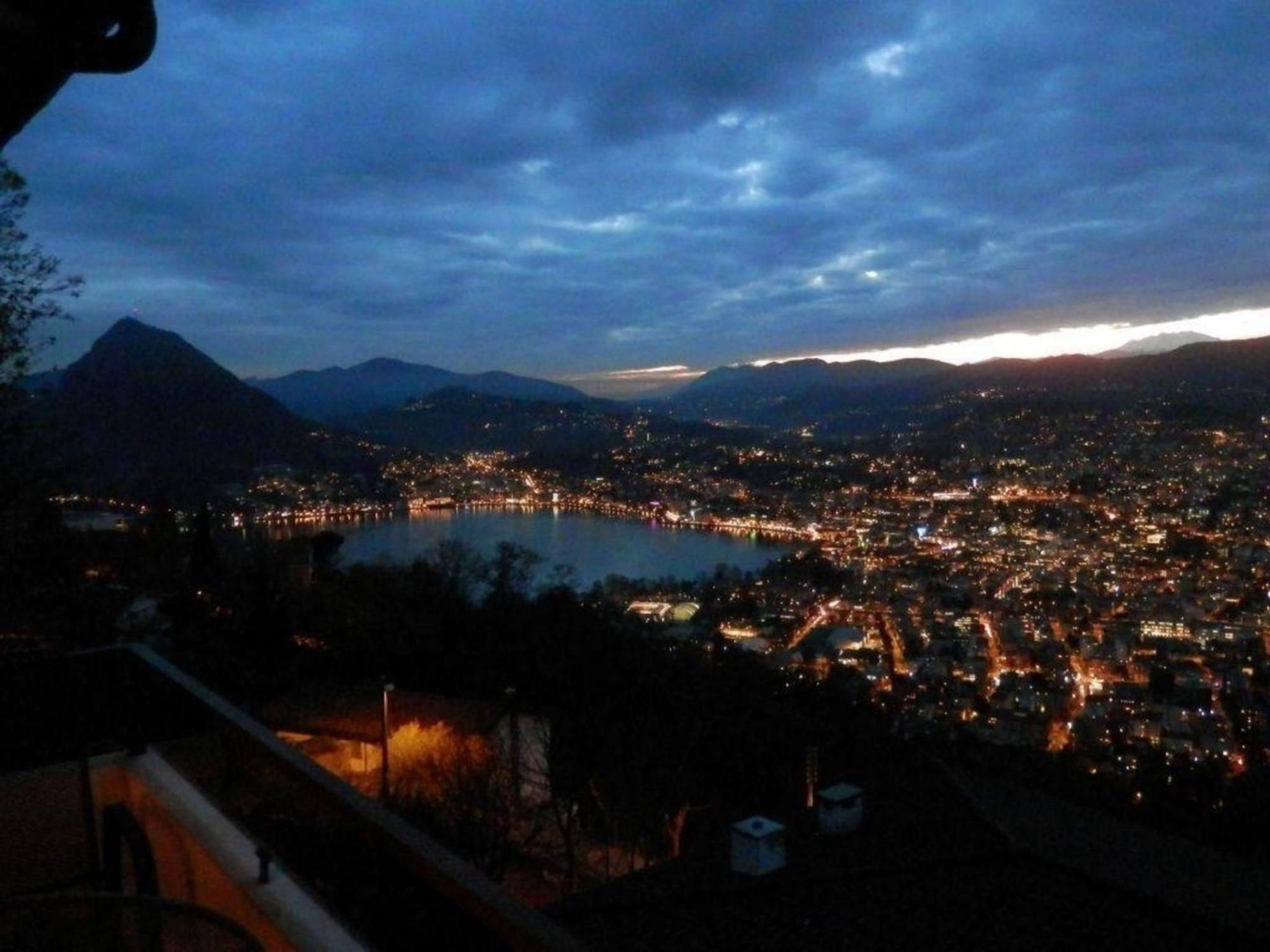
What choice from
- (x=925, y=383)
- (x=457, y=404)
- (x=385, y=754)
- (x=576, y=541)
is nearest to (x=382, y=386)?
(x=457, y=404)

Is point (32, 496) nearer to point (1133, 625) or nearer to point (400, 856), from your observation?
point (400, 856)

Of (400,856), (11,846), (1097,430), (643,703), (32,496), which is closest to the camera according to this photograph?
(400,856)

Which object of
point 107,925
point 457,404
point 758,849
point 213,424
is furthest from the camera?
point 457,404

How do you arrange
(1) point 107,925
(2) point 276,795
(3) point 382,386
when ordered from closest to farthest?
(1) point 107,925 → (2) point 276,795 → (3) point 382,386

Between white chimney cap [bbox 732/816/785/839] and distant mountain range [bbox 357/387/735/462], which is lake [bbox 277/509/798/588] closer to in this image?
distant mountain range [bbox 357/387/735/462]

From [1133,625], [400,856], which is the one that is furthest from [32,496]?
[1133,625]

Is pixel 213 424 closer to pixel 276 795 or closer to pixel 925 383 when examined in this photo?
pixel 276 795
